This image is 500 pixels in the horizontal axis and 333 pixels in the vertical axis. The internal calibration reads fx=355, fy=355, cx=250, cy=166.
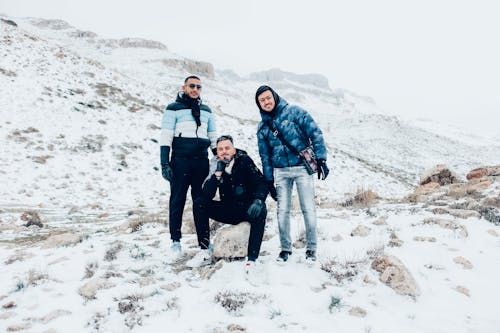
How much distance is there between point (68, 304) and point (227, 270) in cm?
191

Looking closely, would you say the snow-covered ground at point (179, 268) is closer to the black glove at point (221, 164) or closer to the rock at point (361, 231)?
the rock at point (361, 231)

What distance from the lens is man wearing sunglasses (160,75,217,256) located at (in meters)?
5.43

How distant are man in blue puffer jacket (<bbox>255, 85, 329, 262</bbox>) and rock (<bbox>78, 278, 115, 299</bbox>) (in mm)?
2294

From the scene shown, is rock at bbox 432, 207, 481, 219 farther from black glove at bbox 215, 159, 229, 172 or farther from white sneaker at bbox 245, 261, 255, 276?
black glove at bbox 215, 159, 229, 172

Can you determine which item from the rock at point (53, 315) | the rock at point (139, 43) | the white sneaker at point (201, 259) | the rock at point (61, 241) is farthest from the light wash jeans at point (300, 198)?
the rock at point (139, 43)

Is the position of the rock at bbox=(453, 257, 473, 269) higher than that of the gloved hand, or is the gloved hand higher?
the gloved hand

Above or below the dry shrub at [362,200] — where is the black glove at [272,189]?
above

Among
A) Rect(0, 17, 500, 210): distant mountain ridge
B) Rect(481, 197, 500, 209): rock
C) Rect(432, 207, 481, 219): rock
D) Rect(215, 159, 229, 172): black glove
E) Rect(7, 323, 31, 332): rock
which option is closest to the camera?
Rect(7, 323, 31, 332): rock

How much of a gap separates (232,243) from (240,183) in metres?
0.87

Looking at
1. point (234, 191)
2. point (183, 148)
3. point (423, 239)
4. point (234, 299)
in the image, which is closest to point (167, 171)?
point (183, 148)

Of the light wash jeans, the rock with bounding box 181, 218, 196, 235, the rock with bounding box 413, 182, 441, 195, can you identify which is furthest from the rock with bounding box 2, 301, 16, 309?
the rock with bounding box 413, 182, 441, 195

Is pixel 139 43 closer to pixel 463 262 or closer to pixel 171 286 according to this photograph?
pixel 171 286

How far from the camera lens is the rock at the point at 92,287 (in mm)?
4203

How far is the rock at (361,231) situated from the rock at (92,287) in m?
3.77
